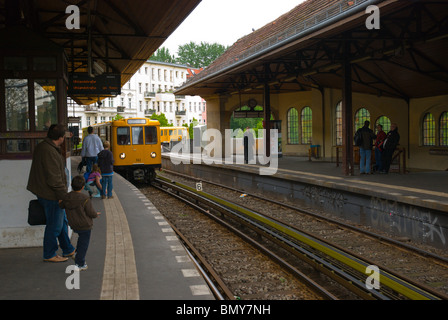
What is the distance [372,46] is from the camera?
53.8 feet

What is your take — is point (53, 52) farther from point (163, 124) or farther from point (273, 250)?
point (163, 124)

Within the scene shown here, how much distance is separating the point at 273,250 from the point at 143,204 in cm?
480

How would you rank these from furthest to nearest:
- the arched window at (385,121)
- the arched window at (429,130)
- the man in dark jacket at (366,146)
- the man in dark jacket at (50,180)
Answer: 1. the arched window at (385,121)
2. the arched window at (429,130)
3. the man in dark jacket at (366,146)
4. the man in dark jacket at (50,180)

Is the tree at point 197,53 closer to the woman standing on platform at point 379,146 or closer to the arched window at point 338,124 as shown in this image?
the arched window at point 338,124

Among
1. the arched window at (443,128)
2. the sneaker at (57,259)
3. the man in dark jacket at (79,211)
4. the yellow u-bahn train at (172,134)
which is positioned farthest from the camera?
the yellow u-bahn train at (172,134)

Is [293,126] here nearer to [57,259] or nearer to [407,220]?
[407,220]

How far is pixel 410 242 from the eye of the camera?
407 inches

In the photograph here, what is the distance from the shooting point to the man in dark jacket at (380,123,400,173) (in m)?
15.5

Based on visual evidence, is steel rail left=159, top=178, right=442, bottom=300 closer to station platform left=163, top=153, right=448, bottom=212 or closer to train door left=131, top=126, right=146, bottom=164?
station platform left=163, top=153, right=448, bottom=212

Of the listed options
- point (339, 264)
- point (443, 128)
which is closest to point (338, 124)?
point (443, 128)

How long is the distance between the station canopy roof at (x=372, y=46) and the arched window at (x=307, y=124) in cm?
427

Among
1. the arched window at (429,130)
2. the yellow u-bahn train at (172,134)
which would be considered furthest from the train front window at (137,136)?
A: the yellow u-bahn train at (172,134)

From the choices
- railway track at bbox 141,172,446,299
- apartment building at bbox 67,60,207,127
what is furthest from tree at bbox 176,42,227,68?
railway track at bbox 141,172,446,299

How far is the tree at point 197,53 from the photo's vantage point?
106500 millimetres
